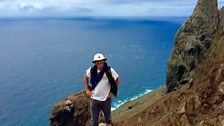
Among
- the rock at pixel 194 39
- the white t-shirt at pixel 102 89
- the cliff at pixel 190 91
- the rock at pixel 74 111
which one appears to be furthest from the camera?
the rock at pixel 194 39

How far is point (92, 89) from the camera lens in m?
17.4

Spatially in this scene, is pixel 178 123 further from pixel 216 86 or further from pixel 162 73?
pixel 162 73

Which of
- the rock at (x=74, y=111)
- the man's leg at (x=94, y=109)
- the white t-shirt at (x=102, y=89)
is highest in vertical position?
the white t-shirt at (x=102, y=89)


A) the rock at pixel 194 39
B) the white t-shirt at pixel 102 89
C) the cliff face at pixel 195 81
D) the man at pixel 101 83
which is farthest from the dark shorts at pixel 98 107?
the rock at pixel 194 39

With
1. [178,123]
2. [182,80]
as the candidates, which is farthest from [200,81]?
[182,80]

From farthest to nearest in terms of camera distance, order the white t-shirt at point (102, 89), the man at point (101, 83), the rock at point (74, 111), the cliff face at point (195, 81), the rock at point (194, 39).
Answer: the rock at point (194, 39)
the rock at point (74, 111)
the white t-shirt at point (102, 89)
the man at point (101, 83)
the cliff face at point (195, 81)

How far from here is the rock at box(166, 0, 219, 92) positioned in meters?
52.4

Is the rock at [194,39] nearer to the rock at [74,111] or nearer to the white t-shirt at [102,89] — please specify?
the rock at [74,111]

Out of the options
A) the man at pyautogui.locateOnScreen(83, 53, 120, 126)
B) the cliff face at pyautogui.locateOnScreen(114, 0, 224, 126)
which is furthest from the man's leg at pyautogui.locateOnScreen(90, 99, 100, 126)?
the cliff face at pyautogui.locateOnScreen(114, 0, 224, 126)

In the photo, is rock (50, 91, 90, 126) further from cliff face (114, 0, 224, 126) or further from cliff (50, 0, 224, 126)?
cliff face (114, 0, 224, 126)

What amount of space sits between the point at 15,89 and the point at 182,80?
8560 cm

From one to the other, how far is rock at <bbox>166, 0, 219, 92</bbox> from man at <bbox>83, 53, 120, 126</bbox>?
36.6 meters

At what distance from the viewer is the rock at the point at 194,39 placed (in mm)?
52438

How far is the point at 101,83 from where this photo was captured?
16.8 meters
